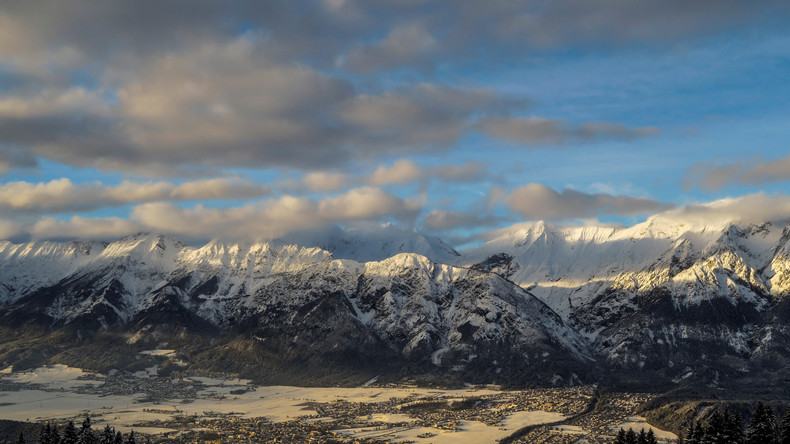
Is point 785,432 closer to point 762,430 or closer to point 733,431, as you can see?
point 762,430

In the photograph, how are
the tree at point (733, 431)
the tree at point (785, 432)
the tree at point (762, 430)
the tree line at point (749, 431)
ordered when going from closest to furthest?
the tree at point (785, 432), the tree line at point (749, 431), the tree at point (762, 430), the tree at point (733, 431)

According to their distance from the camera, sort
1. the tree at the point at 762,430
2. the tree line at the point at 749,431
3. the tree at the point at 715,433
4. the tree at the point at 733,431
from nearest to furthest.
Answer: the tree line at the point at 749,431 → the tree at the point at 762,430 → the tree at the point at 733,431 → the tree at the point at 715,433

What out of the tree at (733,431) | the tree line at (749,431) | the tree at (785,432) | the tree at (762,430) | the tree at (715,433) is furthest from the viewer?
the tree at (715,433)

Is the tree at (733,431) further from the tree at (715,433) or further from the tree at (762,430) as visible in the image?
the tree at (762,430)

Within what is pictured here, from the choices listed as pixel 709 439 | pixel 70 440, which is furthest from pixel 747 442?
pixel 70 440

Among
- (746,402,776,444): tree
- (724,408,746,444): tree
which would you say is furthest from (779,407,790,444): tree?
(724,408,746,444): tree

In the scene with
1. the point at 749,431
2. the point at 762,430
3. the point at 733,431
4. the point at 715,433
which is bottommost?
the point at 715,433

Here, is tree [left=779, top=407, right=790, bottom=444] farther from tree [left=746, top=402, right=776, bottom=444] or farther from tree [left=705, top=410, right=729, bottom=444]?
tree [left=705, top=410, right=729, bottom=444]

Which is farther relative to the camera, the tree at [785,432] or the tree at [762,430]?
the tree at [762,430]

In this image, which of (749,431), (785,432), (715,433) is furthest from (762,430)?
(715,433)

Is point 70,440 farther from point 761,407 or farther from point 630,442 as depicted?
point 761,407

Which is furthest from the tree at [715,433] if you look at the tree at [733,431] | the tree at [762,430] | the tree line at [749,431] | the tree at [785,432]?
the tree at [785,432]

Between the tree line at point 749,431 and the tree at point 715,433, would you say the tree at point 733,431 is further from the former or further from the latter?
the tree at point 715,433
